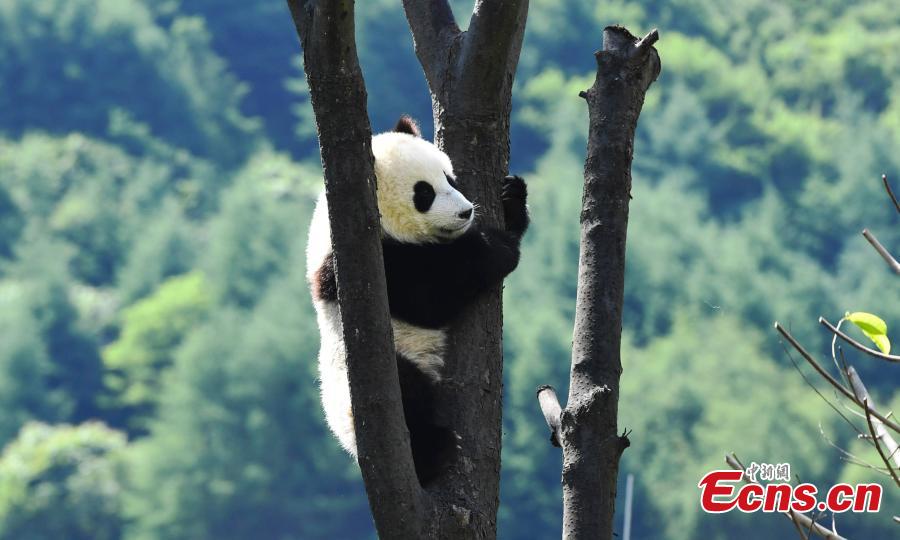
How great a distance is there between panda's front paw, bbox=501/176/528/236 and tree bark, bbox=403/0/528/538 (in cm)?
25

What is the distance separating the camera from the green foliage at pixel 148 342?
74.6 m

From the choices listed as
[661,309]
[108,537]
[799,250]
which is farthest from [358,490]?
[799,250]

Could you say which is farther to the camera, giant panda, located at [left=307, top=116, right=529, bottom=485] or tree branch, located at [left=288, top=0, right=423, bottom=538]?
giant panda, located at [left=307, top=116, right=529, bottom=485]

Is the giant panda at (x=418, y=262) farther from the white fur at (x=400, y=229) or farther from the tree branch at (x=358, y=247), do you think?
the tree branch at (x=358, y=247)

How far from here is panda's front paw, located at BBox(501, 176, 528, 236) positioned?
16.1 feet

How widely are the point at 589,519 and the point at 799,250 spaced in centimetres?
7513

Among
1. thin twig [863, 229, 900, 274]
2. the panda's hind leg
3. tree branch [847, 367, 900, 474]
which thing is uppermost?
the panda's hind leg

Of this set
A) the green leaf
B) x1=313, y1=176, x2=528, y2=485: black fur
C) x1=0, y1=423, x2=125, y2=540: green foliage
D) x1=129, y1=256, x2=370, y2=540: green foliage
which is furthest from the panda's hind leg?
x1=0, y1=423, x2=125, y2=540: green foliage

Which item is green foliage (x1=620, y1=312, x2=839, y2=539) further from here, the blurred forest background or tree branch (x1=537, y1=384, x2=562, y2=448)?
tree branch (x1=537, y1=384, x2=562, y2=448)

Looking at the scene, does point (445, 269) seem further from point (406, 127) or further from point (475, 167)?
point (406, 127)

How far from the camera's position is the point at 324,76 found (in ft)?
10.2

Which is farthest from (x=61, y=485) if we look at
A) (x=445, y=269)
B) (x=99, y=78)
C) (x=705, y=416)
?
(x=445, y=269)

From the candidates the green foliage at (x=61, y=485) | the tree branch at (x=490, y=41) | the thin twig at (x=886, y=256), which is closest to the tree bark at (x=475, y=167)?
the tree branch at (x=490, y=41)

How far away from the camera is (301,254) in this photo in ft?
226
